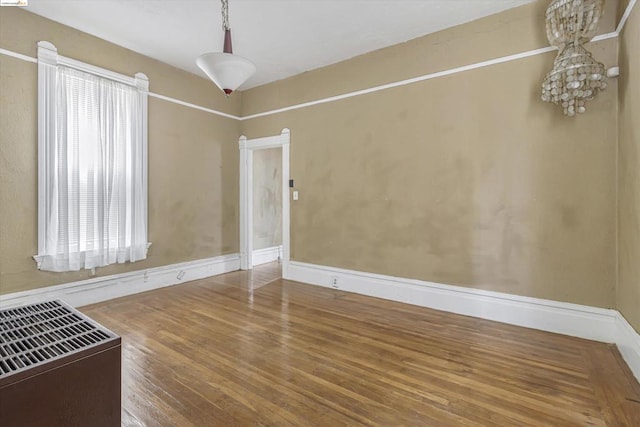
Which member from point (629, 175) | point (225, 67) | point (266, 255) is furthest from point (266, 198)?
point (629, 175)

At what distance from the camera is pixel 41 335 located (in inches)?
43.3

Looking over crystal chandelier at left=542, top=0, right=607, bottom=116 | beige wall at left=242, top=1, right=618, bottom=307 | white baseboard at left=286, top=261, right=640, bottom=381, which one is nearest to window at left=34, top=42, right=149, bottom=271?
beige wall at left=242, top=1, right=618, bottom=307

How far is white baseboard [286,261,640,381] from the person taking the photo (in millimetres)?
2572

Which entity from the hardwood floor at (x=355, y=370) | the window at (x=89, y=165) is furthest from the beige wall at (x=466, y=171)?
the window at (x=89, y=165)

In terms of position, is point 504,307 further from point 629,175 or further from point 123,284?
point 123,284

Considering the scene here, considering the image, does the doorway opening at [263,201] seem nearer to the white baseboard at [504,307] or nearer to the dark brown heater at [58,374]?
the white baseboard at [504,307]

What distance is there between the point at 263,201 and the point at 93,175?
282 cm

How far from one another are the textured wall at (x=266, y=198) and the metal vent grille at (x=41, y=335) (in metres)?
4.42

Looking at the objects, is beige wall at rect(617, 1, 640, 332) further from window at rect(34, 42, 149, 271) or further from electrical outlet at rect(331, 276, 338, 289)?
window at rect(34, 42, 149, 271)

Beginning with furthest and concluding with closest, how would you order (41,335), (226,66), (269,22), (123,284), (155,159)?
1. (155,159)
2. (123,284)
3. (269,22)
4. (226,66)
5. (41,335)

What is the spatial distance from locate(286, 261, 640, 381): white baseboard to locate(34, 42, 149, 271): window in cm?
268

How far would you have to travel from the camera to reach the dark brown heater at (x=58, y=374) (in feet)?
2.86

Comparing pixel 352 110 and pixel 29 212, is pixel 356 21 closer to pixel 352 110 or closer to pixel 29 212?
pixel 352 110

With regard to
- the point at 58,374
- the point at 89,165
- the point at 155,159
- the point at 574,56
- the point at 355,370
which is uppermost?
the point at 574,56
